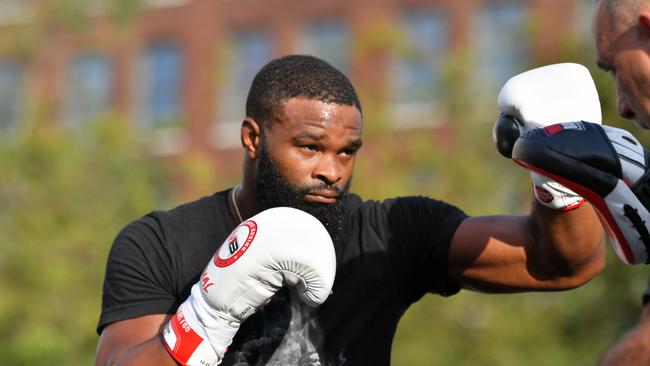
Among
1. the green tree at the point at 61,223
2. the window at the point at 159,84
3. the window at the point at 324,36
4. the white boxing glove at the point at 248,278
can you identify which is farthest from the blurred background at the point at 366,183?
the white boxing glove at the point at 248,278

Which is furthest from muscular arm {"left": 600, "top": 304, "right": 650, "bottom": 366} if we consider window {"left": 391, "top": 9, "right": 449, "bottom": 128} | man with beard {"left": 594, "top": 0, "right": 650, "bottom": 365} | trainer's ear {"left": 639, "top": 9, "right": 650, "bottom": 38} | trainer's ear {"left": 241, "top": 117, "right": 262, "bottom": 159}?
window {"left": 391, "top": 9, "right": 449, "bottom": 128}

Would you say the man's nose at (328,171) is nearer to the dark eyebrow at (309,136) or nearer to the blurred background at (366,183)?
the dark eyebrow at (309,136)

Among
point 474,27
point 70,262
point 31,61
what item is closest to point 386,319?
point 70,262

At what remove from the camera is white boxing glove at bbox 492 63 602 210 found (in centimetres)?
420

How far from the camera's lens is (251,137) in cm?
475

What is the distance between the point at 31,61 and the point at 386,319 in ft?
47.6

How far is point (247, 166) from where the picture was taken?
4.77m

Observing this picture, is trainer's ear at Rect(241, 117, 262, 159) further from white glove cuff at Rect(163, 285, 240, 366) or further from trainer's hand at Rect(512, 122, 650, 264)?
trainer's hand at Rect(512, 122, 650, 264)

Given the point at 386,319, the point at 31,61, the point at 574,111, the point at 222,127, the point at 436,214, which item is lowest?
the point at 222,127

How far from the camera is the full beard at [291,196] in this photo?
4.46 meters

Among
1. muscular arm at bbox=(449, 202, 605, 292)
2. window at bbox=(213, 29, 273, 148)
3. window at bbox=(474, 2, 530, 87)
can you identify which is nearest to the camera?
muscular arm at bbox=(449, 202, 605, 292)

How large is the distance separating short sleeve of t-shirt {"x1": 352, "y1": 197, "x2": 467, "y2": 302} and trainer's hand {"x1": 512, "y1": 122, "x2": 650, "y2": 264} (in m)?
0.86

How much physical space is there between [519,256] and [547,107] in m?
0.60

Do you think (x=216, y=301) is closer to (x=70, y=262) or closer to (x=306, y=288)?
(x=306, y=288)
